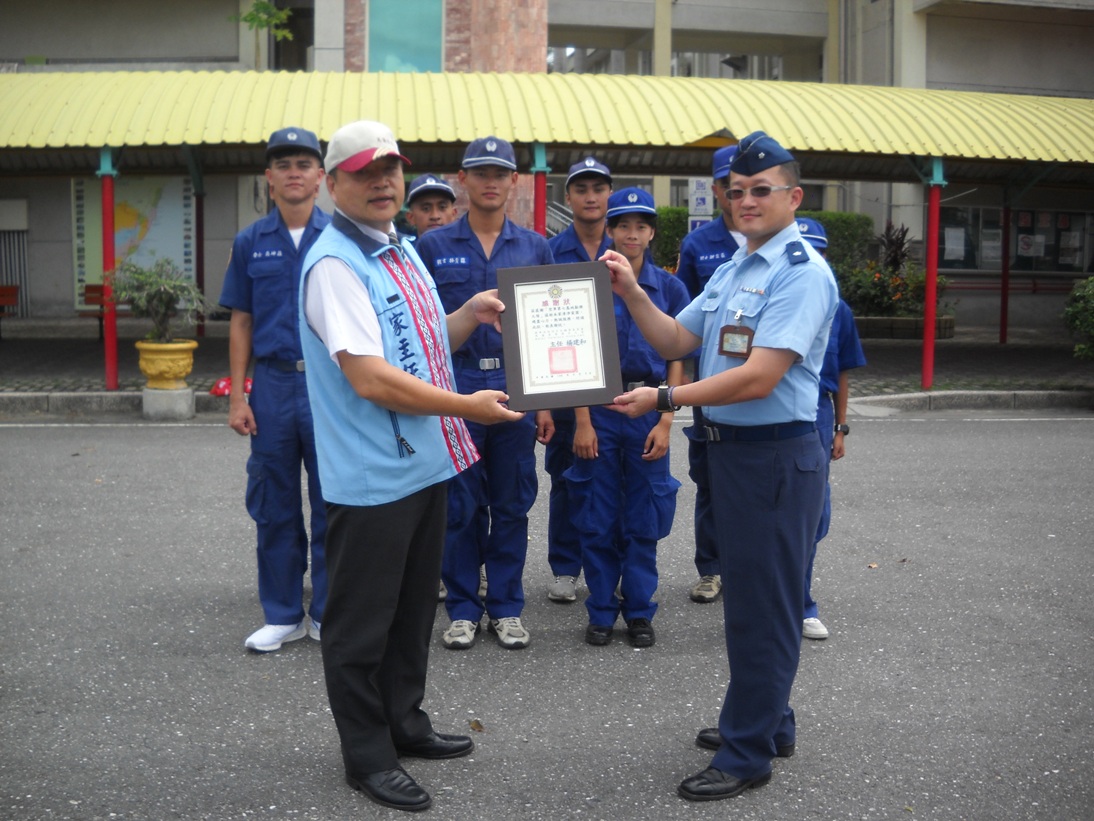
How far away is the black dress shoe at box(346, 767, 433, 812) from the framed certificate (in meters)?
1.28

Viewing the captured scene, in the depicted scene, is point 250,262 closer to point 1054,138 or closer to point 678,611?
point 678,611

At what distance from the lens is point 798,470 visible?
3820mm

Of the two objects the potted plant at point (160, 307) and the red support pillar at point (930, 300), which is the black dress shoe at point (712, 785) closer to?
the potted plant at point (160, 307)

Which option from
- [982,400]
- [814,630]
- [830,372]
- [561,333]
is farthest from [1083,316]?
[561,333]

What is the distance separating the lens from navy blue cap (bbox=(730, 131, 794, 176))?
376 cm

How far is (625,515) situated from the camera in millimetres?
5473

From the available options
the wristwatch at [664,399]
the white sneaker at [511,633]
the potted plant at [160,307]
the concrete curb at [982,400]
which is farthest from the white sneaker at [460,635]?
the concrete curb at [982,400]

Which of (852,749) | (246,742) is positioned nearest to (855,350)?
(852,749)

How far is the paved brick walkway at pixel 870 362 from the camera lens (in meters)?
14.2

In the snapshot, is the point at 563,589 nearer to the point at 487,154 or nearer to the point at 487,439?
the point at 487,439

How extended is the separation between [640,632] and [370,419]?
215 centimetres

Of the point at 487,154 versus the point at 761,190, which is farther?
the point at 487,154

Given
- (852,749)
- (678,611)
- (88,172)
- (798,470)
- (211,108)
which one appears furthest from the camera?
(88,172)

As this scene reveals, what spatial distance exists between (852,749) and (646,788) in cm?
81
